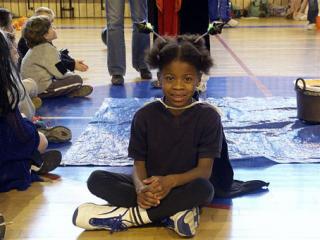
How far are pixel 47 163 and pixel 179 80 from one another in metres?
0.82

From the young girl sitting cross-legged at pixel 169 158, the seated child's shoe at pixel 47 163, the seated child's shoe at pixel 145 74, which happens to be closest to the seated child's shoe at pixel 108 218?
the young girl sitting cross-legged at pixel 169 158

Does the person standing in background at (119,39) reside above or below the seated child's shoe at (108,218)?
above

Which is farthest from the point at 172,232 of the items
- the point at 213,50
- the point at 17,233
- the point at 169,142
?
the point at 213,50

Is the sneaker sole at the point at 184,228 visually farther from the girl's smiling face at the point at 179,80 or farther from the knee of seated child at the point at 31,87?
the knee of seated child at the point at 31,87

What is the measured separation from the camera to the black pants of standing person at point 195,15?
3.74 metres

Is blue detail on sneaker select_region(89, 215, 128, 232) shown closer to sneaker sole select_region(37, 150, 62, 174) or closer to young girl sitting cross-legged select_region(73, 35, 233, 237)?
young girl sitting cross-legged select_region(73, 35, 233, 237)

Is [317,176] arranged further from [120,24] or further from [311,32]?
[311,32]

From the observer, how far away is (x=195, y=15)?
3748mm

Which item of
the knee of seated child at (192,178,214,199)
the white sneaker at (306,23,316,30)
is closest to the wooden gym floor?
the knee of seated child at (192,178,214,199)

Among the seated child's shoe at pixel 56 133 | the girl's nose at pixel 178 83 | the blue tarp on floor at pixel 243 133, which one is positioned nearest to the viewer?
the girl's nose at pixel 178 83

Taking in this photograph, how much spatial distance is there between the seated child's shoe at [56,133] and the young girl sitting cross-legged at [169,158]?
3.01ft

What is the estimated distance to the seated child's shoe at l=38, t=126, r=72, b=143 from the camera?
2.94 meters

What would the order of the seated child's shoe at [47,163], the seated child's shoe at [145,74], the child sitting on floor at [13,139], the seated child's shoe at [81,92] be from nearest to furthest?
1. the child sitting on floor at [13,139]
2. the seated child's shoe at [47,163]
3. the seated child's shoe at [81,92]
4. the seated child's shoe at [145,74]

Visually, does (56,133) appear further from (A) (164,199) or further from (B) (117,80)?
(B) (117,80)
